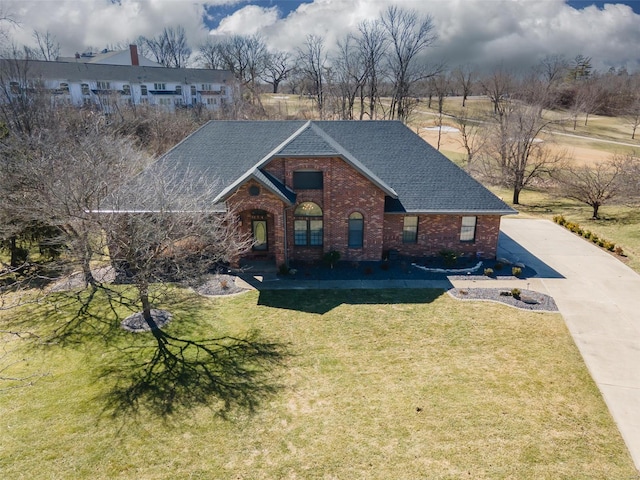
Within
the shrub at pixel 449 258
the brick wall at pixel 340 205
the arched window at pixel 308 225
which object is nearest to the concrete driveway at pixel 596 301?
the shrub at pixel 449 258

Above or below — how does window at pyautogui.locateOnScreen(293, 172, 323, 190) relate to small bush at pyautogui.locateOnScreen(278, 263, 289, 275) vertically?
above

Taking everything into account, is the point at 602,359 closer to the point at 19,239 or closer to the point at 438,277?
the point at 438,277

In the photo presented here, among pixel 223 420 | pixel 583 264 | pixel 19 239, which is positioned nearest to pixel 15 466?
pixel 223 420

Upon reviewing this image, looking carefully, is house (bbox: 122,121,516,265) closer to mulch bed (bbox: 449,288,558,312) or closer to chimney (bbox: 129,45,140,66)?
mulch bed (bbox: 449,288,558,312)

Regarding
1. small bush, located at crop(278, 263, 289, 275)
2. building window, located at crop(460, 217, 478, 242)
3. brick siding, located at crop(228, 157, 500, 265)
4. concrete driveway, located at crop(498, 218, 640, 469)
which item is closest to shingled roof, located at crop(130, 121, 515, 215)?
brick siding, located at crop(228, 157, 500, 265)

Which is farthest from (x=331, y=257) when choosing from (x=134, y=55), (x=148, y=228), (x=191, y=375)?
(x=134, y=55)

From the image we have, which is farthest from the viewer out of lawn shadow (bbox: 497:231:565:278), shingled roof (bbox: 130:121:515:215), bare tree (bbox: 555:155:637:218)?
bare tree (bbox: 555:155:637:218)

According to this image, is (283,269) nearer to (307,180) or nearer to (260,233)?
(260,233)

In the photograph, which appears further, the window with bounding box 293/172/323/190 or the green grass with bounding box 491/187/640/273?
the green grass with bounding box 491/187/640/273
